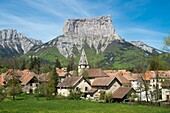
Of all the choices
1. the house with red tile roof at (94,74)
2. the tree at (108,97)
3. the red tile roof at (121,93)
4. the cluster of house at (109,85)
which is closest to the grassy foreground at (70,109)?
the cluster of house at (109,85)

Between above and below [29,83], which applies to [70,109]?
below

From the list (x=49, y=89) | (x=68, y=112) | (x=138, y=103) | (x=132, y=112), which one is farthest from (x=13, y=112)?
(x=49, y=89)

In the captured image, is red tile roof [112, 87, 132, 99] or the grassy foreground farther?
red tile roof [112, 87, 132, 99]

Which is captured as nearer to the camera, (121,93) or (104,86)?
(121,93)

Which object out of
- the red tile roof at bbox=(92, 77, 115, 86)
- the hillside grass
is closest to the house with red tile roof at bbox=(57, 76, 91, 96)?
the red tile roof at bbox=(92, 77, 115, 86)

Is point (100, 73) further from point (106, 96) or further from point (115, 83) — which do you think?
point (106, 96)

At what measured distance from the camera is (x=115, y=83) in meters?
78.1

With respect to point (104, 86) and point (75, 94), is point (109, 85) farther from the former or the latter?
point (75, 94)

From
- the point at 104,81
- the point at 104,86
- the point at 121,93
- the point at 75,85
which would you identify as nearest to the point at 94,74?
the point at 75,85

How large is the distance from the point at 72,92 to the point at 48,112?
119 feet

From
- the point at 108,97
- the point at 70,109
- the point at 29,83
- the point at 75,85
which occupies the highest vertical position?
the point at 29,83

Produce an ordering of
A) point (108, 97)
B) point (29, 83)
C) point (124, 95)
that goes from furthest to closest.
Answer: point (29, 83) → point (124, 95) → point (108, 97)

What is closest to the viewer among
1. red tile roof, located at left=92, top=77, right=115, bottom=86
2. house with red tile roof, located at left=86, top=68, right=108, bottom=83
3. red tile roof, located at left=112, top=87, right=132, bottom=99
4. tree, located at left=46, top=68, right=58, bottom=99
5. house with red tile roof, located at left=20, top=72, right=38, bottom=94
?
red tile roof, located at left=112, top=87, right=132, bottom=99

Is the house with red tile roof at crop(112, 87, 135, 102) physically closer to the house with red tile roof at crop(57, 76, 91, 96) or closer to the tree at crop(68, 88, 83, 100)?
the tree at crop(68, 88, 83, 100)
